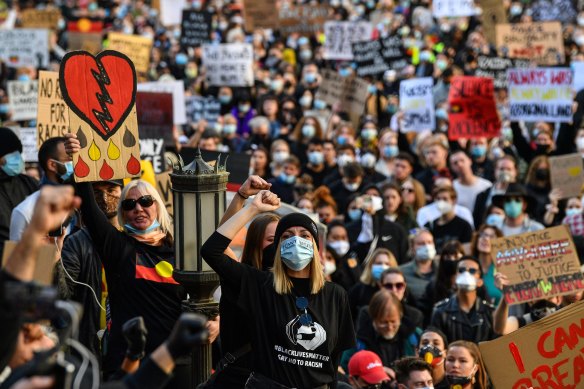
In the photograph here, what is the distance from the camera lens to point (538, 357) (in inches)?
283

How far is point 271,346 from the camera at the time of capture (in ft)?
20.7

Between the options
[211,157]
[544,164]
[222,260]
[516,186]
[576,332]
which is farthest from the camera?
[544,164]

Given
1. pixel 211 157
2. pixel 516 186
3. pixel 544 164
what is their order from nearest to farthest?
pixel 211 157
pixel 516 186
pixel 544 164

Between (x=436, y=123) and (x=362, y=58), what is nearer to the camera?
(x=436, y=123)

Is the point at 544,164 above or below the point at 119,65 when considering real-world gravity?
below

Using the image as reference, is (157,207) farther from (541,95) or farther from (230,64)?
(230,64)

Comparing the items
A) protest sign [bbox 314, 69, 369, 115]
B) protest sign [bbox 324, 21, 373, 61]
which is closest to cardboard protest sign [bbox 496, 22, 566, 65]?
protest sign [bbox 324, 21, 373, 61]

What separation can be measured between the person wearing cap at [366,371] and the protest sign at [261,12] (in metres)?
16.4

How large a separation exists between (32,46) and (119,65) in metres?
12.9

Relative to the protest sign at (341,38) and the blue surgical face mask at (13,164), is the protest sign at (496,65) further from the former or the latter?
the blue surgical face mask at (13,164)

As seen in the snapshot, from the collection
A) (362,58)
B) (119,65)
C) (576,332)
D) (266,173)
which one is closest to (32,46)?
(362,58)

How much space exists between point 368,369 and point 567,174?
5.14 m

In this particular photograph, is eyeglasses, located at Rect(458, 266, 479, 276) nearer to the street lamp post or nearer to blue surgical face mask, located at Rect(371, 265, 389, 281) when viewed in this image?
blue surgical face mask, located at Rect(371, 265, 389, 281)

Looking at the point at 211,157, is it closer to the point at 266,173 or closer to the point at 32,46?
the point at 266,173
